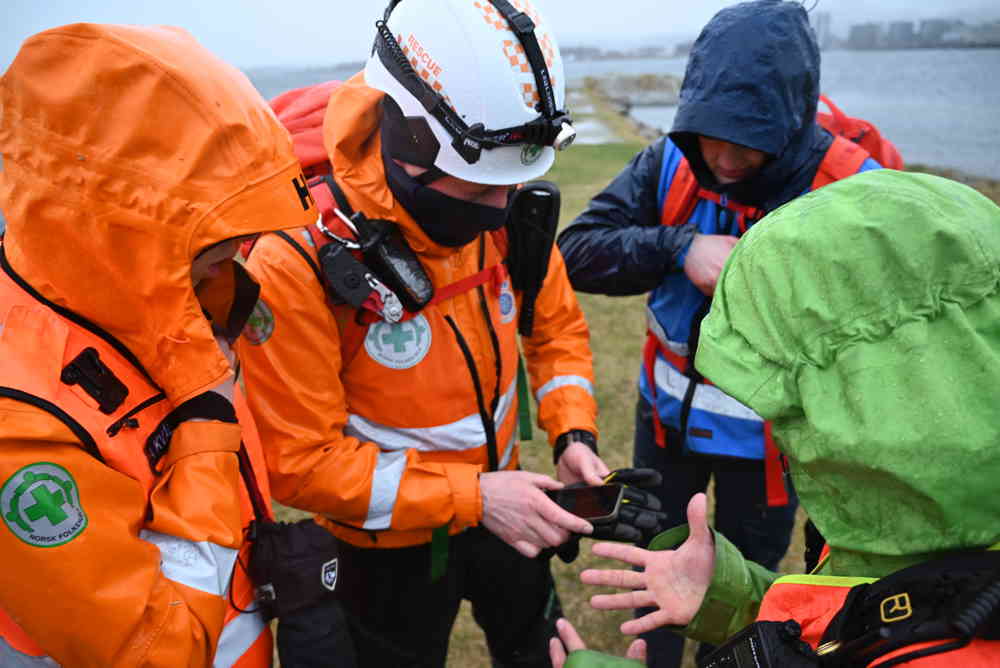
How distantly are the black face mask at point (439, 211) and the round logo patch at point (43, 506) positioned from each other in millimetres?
A: 1092

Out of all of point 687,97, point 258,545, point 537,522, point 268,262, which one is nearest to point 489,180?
point 268,262

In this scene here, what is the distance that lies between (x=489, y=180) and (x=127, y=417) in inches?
43.7

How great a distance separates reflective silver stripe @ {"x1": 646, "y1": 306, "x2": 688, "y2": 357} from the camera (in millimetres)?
2400

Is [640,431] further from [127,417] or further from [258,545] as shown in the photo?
[127,417]

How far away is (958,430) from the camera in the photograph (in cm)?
86

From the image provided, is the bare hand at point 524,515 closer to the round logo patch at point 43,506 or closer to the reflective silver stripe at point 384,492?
the reflective silver stripe at point 384,492

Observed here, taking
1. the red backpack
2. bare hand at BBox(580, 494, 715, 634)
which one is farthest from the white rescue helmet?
the red backpack

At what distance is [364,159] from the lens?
74.9 inches

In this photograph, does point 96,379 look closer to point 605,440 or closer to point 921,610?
point 921,610

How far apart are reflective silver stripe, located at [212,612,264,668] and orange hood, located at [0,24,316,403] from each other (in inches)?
26.9

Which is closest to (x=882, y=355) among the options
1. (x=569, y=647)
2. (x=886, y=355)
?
(x=886, y=355)

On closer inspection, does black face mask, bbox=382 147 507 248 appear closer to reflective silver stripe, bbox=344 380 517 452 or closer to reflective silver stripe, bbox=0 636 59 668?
reflective silver stripe, bbox=344 380 517 452

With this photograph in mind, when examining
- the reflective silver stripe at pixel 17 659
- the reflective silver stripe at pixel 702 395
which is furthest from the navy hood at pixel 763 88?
the reflective silver stripe at pixel 17 659

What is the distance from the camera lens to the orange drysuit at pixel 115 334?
44.3 inches
